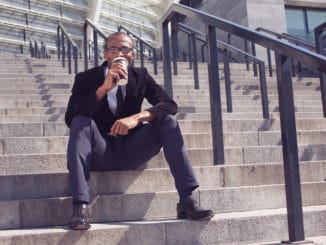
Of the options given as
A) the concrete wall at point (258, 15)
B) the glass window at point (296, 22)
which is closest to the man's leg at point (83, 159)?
the concrete wall at point (258, 15)

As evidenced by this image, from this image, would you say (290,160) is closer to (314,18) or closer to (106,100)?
(106,100)

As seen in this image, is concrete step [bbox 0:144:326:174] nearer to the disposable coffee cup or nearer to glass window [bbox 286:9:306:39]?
the disposable coffee cup

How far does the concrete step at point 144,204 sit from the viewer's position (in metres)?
2.70

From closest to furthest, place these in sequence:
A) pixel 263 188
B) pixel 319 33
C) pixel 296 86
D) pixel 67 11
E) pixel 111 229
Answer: pixel 111 229 < pixel 263 188 < pixel 319 33 < pixel 296 86 < pixel 67 11

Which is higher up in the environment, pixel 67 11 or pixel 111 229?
pixel 67 11

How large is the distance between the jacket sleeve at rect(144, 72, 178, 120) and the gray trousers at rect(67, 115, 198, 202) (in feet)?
0.14

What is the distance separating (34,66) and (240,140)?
485 cm

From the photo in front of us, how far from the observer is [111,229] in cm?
255

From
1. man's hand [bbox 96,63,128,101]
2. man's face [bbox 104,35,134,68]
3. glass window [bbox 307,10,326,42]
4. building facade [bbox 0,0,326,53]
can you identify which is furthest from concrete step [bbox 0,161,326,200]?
building facade [bbox 0,0,326,53]

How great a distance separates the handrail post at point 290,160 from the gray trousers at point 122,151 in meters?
0.51

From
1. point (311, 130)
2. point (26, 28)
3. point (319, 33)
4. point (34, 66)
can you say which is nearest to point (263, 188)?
point (311, 130)

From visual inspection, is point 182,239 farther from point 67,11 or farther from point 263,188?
point 67,11

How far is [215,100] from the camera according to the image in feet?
11.5

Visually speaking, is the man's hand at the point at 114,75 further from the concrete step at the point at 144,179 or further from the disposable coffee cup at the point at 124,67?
the concrete step at the point at 144,179
